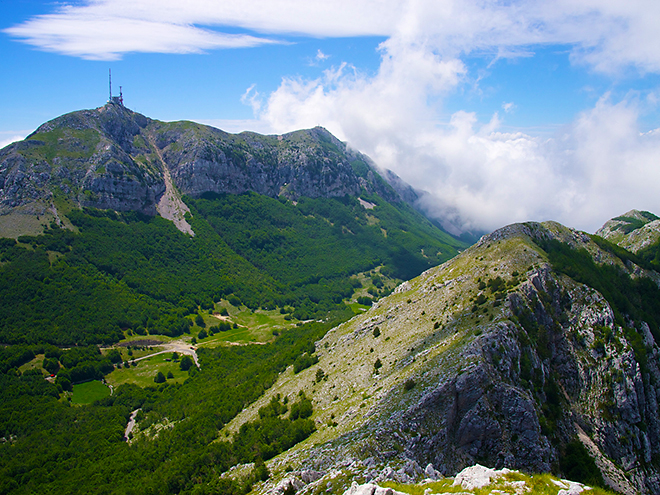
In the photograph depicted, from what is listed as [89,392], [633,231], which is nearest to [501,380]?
[633,231]

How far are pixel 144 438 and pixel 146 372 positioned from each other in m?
72.1

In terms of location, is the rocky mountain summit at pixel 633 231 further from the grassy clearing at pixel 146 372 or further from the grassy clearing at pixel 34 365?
the grassy clearing at pixel 34 365

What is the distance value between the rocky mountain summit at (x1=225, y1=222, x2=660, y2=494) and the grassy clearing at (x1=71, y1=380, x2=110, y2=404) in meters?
93.2

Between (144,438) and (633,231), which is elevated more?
(633,231)

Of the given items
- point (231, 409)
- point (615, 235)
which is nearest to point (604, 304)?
point (231, 409)

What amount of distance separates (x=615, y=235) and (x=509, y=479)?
615 feet

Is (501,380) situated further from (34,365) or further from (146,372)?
(34,365)

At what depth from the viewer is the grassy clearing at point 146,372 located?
170 meters

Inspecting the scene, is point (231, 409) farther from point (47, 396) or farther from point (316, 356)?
point (47, 396)

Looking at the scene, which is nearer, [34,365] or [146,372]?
[34,365]

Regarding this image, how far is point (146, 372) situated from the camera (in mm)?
179000

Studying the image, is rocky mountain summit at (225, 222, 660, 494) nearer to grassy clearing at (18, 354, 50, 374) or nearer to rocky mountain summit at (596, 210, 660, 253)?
rocky mountain summit at (596, 210, 660, 253)

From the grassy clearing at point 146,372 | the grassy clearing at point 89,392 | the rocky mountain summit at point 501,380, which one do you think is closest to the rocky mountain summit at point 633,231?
the rocky mountain summit at point 501,380

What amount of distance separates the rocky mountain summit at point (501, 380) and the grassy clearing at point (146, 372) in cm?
9225
